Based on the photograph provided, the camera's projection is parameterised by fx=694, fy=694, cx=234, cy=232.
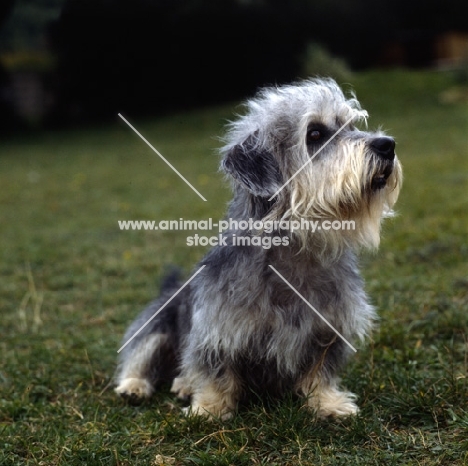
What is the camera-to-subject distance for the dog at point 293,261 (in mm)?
3457

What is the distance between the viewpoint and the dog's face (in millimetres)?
3398

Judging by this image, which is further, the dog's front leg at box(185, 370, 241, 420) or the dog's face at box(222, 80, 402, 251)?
the dog's front leg at box(185, 370, 241, 420)

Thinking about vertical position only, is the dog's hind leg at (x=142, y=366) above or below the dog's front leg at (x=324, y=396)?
below

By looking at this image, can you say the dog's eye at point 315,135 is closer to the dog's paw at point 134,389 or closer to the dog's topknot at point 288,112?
the dog's topknot at point 288,112

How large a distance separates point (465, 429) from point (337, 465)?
648 mm

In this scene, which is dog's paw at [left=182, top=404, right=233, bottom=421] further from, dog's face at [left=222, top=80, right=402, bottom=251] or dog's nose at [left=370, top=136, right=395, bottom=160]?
dog's nose at [left=370, top=136, right=395, bottom=160]

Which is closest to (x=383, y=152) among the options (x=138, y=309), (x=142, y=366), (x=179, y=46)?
(x=142, y=366)

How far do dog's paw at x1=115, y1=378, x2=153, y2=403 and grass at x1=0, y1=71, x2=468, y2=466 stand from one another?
7 centimetres

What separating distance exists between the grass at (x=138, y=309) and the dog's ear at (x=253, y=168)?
55 cm

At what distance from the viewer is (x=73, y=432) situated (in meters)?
3.54

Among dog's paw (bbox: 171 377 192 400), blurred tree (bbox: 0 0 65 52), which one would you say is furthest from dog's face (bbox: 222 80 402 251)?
blurred tree (bbox: 0 0 65 52)

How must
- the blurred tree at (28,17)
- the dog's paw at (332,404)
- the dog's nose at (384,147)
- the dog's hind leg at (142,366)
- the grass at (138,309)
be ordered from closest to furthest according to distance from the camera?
the grass at (138,309) < the dog's nose at (384,147) < the dog's paw at (332,404) < the dog's hind leg at (142,366) < the blurred tree at (28,17)

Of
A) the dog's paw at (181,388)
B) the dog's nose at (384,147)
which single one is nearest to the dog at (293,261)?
the dog's nose at (384,147)

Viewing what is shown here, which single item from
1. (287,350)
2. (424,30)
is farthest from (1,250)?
(424,30)
